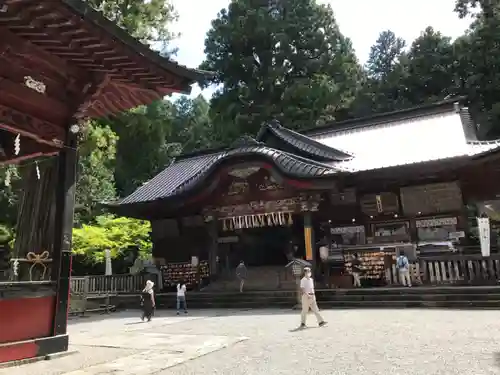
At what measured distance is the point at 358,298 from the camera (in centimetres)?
1406

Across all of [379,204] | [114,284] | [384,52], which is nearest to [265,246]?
[379,204]

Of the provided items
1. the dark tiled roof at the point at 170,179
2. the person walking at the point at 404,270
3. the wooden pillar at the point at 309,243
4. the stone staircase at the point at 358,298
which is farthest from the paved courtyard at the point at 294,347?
the dark tiled roof at the point at 170,179

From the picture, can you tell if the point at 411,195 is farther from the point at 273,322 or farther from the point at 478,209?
the point at 273,322

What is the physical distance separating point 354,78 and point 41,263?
41.2m

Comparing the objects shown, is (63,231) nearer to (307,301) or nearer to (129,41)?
(129,41)

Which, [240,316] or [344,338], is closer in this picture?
[344,338]

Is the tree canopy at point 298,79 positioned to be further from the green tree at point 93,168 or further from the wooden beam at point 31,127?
the wooden beam at point 31,127

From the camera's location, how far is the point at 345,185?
17594mm

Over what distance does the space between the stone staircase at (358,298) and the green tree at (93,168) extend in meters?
5.94

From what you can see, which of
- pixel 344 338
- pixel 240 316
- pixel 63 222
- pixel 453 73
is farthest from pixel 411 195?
pixel 453 73

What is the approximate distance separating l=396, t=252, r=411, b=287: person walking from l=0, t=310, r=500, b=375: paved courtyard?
3.36 m

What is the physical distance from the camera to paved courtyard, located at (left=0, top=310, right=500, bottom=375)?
575cm

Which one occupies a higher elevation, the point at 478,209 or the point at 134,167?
the point at 134,167

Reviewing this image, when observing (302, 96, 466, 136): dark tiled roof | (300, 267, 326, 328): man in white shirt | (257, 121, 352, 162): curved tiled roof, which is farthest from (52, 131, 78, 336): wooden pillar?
(302, 96, 466, 136): dark tiled roof
